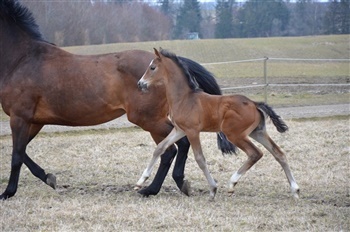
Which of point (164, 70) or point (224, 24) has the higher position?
point (164, 70)

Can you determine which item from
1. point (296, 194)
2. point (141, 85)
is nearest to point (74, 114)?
point (141, 85)

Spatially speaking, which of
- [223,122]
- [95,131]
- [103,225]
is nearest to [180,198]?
[223,122]

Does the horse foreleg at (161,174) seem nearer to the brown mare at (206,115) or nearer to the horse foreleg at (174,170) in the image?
the horse foreleg at (174,170)

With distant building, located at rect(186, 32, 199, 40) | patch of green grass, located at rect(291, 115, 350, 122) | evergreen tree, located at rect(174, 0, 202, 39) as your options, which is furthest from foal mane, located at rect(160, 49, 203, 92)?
evergreen tree, located at rect(174, 0, 202, 39)

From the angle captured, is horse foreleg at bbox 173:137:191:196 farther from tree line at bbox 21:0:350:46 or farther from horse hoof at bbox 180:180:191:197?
tree line at bbox 21:0:350:46

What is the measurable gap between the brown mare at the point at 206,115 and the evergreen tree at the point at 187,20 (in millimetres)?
62247

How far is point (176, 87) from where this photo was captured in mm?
7414

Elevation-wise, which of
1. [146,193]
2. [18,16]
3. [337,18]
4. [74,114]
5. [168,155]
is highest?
[18,16]

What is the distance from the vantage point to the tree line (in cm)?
4428

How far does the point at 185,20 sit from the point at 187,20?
0.49 meters

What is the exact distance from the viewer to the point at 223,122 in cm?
720

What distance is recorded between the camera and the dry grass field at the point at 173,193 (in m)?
6.13

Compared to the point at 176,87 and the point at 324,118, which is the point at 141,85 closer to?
the point at 176,87

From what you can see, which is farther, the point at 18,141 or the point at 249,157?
the point at 18,141
